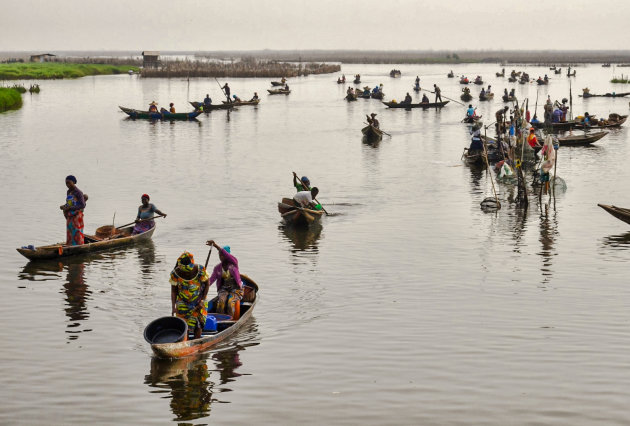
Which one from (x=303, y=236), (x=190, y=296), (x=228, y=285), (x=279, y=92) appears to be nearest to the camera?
(x=190, y=296)

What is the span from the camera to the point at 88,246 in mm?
17172

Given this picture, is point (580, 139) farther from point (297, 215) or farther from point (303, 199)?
point (297, 215)

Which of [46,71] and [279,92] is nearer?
[279,92]

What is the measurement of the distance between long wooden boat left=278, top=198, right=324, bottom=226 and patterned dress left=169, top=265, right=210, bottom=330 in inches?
341

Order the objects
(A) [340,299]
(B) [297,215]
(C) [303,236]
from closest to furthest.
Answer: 1. (A) [340,299]
2. (C) [303,236]
3. (B) [297,215]

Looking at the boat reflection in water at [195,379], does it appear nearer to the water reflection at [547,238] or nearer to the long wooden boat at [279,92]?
the water reflection at [547,238]

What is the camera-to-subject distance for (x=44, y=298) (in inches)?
570

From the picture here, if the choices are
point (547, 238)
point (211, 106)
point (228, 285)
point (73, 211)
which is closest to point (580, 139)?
point (547, 238)

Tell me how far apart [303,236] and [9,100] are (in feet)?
136

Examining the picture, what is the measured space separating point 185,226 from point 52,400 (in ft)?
36.8

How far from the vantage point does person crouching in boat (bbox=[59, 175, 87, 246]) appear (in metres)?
16.1

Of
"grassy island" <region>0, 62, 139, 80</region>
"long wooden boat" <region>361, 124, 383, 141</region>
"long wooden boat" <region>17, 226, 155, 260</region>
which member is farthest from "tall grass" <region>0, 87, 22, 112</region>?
"long wooden boat" <region>17, 226, 155, 260</region>

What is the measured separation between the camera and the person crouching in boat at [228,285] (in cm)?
1251

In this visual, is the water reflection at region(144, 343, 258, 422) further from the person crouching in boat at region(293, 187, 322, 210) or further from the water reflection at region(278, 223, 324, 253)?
the person crouching in boat at region(293, 187, 322, 210)
